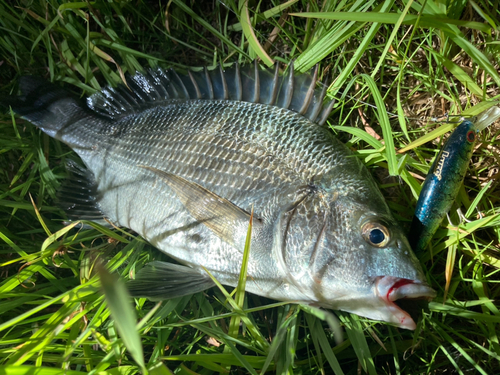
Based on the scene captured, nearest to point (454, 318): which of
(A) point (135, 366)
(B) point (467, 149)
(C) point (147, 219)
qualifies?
(B) point (467, 149)

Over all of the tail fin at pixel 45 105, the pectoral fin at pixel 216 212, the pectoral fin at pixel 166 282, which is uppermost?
the tail fin at pixel 45 105

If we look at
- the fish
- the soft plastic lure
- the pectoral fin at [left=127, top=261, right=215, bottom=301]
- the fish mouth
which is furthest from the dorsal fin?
the pectoral fin at [left=127, top=261, right=215, bottom=301]

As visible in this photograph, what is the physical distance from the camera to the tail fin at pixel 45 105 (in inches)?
88.8


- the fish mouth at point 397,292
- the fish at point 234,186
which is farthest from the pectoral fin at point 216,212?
the fish mouth at point 397,292

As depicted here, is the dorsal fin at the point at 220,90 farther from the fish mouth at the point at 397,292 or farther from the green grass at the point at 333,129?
the fish mouth at the point at 397,292

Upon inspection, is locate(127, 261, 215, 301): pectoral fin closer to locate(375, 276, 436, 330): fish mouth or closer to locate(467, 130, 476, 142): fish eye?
locate(375, 276, 436, 330): fish mouth

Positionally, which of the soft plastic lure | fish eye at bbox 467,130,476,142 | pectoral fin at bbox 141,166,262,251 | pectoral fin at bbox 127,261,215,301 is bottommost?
pectoral fin at bbox 127,261,215,301

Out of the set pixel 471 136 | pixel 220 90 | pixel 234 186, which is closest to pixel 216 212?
pixel 234 186

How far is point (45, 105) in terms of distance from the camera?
7.50 ft

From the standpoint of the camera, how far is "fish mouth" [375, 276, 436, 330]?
1.35 metres

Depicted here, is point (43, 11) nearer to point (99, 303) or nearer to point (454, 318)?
point (99, 303)

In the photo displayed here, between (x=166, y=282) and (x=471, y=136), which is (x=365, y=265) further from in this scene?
(x=166, y=282)

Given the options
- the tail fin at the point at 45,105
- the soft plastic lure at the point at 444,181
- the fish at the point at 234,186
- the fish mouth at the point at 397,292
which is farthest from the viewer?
the tail fin at the point at 45,105

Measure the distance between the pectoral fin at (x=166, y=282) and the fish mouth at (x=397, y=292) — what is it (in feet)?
2.95
